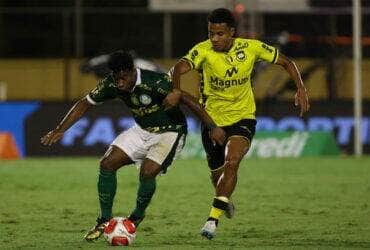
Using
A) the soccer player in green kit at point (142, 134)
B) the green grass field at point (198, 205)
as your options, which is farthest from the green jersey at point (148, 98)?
the green grass field at point (198, 205)

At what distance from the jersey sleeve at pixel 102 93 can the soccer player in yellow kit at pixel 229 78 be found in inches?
27.0

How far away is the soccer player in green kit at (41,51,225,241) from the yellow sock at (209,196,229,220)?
545 millimetres

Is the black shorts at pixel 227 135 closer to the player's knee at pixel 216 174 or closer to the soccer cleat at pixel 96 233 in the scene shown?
the player's knee at pixel 216 174

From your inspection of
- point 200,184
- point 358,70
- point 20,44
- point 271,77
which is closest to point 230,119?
point 200,184

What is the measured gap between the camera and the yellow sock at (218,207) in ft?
37.7

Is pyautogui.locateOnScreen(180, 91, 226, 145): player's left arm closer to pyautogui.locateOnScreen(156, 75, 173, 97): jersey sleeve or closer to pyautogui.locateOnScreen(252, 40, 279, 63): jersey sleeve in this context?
pyautogui.locateOnScreen(156, 75, 173, 97): jersey sleeve

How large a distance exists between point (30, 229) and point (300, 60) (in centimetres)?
1838

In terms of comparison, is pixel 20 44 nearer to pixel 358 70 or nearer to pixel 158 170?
pixel 358 70

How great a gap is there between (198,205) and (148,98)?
4.36m

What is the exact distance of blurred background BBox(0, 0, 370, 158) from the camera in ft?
84.7

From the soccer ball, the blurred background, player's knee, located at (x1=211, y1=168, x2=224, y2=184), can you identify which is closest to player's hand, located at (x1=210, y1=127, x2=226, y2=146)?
the soccer ball

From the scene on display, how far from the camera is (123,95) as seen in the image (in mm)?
11555

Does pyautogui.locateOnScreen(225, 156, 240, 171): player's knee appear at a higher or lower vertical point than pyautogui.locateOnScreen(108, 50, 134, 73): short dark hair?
lower

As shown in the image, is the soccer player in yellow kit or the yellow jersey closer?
the soccer player in yellow kit
